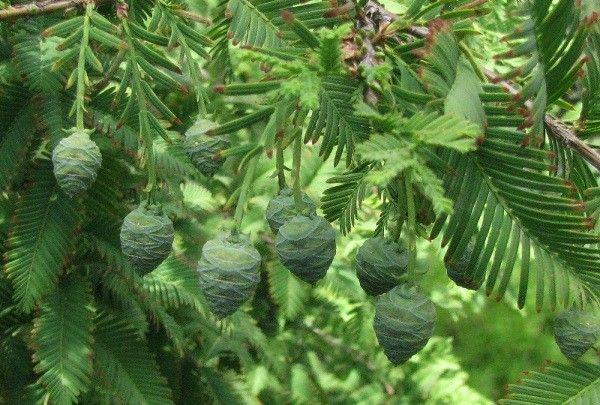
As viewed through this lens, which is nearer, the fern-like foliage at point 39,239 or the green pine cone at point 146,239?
the green pine cone at point 146,239

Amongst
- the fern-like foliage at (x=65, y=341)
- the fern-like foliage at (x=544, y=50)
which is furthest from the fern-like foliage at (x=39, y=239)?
the fern-like foliage at (x=544, y=50)

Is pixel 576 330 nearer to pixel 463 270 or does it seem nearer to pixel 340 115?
pixel 463 270

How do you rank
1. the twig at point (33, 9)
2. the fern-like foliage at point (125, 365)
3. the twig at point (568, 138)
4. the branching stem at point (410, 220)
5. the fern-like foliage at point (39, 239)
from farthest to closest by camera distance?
the fern-like foliage at point (125, 365) → the fern-like foliage at point (39, 239) → the twig at point (33, 9) → the twig at point (568, 138) → the branching stem at point (410, 220)

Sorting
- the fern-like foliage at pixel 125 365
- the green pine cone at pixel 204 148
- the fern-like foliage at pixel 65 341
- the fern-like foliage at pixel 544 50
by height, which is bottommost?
the fern-like foliage at pixel 125 365

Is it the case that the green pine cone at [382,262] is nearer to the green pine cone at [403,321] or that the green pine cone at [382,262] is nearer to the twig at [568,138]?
the green pine cone at [403,321]

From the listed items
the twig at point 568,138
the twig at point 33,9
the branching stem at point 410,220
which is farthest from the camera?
the twig at point 33,9

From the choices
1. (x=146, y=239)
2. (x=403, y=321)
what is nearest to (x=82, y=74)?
(x=146, y=239)

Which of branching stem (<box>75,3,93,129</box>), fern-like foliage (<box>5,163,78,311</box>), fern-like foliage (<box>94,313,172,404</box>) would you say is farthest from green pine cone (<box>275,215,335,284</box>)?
fern-like foliage (<box>94,313,172,404</box>)

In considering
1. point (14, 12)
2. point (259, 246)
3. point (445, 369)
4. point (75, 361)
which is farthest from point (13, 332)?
point (445, 369)
